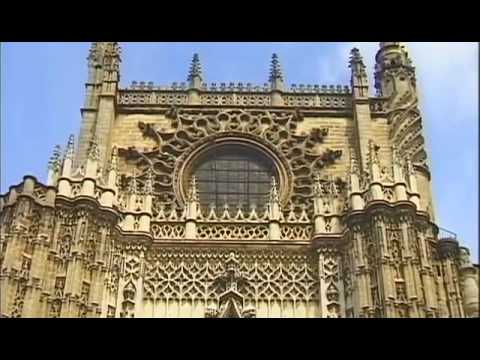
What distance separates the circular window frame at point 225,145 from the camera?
59.7 feet

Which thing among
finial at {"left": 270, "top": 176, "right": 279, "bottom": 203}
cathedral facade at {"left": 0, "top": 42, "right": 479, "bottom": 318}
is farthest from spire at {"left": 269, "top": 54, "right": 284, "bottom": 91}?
finial at {"left": 270, "top": 176, "right": 279, "bottom": 203}

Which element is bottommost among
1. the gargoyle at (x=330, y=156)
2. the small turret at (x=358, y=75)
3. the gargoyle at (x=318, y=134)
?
the gargoyle at (x=330, y=156)

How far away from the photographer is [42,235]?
1523 centimetres

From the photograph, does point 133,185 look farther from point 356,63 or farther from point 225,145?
point 356,63

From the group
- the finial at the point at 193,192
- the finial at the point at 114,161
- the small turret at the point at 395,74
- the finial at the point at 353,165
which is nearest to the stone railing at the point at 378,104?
the small turret at the point at 395,74

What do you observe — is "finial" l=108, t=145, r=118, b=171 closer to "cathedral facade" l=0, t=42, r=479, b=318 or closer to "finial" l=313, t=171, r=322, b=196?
Answer: "cathedral facade" l=0, t=42, r=479, b=318

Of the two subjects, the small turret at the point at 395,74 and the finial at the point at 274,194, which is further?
the small turret at the point at 395,74

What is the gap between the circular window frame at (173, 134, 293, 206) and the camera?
1820 cm

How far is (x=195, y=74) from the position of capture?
20.8 m

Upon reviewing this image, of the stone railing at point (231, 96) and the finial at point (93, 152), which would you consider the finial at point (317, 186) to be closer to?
the stone railing at point (231, 96)
